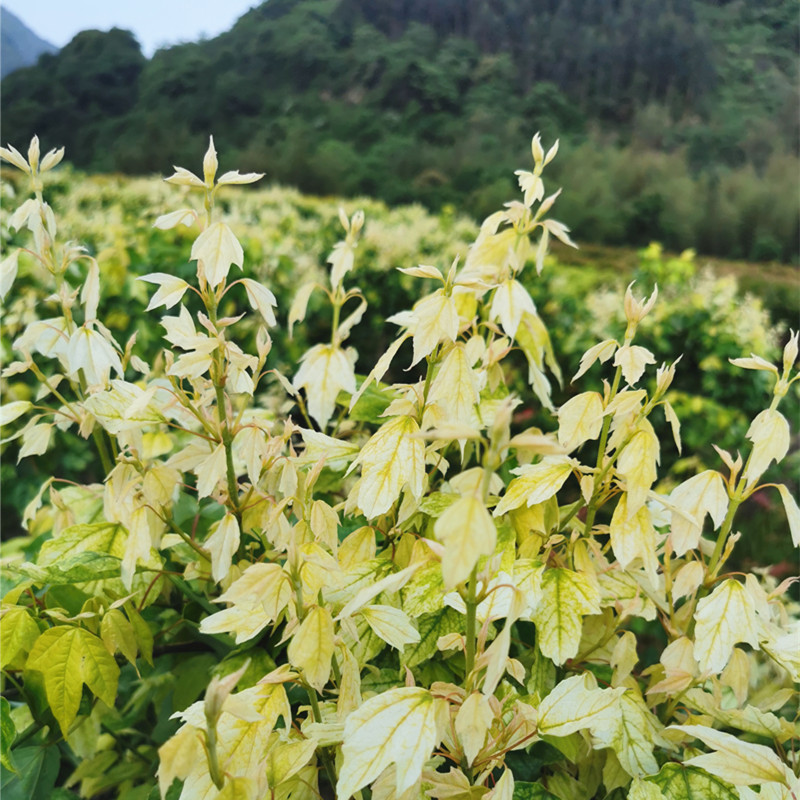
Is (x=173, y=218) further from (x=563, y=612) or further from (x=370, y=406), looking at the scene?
(x=563, y=612)

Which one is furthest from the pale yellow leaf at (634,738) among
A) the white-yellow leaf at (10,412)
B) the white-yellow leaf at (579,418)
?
the white-yellow leaf at (10,412)

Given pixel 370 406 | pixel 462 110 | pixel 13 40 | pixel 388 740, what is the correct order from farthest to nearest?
pixel 462 110 → pixel 13 40 → pixel 370 406 → pixel 388 740

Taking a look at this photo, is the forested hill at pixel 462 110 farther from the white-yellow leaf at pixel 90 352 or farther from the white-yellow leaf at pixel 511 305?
the white-yellow leaf at pixel 90 352

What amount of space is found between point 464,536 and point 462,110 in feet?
61.7

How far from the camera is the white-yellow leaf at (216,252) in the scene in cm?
65

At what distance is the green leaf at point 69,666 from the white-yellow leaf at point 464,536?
0.51m

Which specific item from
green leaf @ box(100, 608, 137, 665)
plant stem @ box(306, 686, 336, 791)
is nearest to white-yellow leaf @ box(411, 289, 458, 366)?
plant stem @ box(306, 686, 336, 791)

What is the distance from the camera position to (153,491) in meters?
0.78

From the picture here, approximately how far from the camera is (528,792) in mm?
683

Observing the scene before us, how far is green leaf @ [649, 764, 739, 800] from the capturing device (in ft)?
2.19

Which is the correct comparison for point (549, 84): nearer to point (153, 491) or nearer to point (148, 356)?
point (148, 356)

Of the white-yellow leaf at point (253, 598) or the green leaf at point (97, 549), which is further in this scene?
the green leaf at point (97, 549)

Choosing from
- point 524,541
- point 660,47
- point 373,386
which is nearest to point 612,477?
point 524,541

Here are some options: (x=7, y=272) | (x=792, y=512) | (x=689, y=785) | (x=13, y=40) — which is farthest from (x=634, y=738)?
(x=13, y=40)
